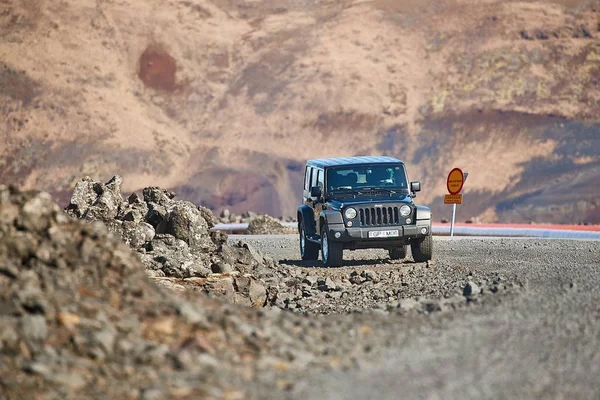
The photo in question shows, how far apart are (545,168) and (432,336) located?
53208mm

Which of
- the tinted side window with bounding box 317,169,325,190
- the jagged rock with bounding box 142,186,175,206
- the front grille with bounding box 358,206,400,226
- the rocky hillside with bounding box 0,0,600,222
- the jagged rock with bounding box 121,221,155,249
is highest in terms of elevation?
the rocky hillside with bounding box 0,0,600,222

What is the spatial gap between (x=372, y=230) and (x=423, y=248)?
163cm

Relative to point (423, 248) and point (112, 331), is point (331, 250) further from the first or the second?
point (112, 331)

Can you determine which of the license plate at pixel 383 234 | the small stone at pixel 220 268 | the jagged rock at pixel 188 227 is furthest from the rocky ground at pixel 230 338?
the jagged rock at pixel 188 227

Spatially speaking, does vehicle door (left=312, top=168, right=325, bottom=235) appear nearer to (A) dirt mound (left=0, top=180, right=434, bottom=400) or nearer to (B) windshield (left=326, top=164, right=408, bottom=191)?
(B) windshield (left=326, top=164, right=408, bottom=191)

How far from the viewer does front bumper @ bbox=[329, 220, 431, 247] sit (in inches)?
811

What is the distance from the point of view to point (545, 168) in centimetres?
6150

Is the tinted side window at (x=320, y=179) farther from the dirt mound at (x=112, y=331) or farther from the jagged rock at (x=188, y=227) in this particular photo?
the dirt mound at (x=112, y=331)

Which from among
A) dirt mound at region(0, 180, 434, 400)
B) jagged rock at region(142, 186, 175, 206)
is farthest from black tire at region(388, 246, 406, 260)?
dirt mound at region(0, 180, 434, 400)

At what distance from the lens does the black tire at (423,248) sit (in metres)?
21.6

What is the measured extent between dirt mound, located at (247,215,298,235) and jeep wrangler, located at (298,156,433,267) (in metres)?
14.5

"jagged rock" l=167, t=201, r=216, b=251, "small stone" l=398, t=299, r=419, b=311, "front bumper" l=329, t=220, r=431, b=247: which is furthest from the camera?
"front bumper" l=329, t=220, r=431, b=247

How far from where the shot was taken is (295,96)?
70938mm

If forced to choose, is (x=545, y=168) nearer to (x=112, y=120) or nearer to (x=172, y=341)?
(x=112, y=120)
